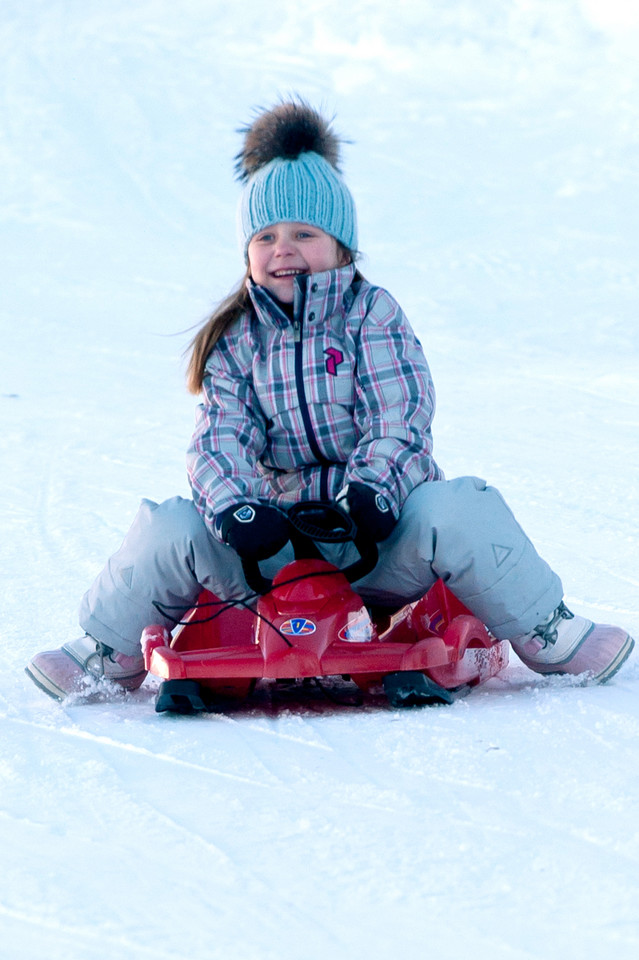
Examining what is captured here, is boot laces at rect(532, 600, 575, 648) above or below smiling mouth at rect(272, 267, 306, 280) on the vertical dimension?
below

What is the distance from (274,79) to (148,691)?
12735 mm

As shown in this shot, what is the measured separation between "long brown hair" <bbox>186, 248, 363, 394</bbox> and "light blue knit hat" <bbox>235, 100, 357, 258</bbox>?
8cm

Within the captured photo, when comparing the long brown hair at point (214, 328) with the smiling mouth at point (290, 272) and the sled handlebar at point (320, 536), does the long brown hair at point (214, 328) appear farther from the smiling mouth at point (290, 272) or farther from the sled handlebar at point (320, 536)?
the sled handlebar at point (320, 536)

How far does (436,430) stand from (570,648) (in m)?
3.23

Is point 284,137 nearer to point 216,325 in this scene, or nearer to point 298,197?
point 298,197

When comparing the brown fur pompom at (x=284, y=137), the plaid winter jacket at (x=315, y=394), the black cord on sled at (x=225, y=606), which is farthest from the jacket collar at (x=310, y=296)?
the black cord on sled at (x=225, y=606)

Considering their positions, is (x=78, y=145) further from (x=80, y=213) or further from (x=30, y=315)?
(x=30, y=315)

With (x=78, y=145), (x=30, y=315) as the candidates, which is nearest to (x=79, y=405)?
(x=30, y=315)

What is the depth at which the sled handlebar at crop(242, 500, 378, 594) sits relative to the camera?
2209mm

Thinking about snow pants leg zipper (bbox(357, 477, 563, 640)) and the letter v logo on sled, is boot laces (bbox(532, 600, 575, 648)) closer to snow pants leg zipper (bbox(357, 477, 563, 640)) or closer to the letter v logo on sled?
snow pants leg zipper (bbox(357, 477, 563, 640))

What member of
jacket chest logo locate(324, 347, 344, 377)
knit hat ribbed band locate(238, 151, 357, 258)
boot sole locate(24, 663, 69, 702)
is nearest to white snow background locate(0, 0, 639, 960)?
boot sole locate(24, 663, 69, 702)

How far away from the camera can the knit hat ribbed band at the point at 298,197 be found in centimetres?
250

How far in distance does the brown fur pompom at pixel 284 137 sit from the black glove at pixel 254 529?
804 mm

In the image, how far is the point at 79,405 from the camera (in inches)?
245
